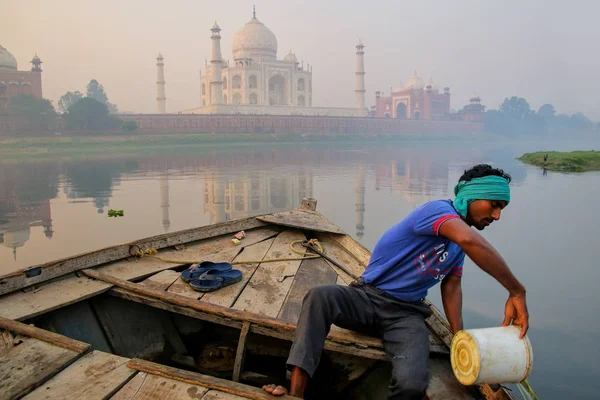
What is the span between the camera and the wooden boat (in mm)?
1594

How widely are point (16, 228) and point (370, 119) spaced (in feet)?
A: 111

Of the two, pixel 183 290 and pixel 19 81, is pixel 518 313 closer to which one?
pixel 183 290

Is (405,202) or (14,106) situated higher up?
(14,106)

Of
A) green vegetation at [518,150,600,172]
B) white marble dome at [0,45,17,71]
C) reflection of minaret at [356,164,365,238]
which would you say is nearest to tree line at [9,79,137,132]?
white marble dome at [0,45,17,71]

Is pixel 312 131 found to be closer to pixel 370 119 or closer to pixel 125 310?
pixel 370 119

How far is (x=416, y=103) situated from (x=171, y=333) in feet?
151

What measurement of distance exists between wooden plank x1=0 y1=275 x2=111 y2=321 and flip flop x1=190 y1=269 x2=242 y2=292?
17.6 inches

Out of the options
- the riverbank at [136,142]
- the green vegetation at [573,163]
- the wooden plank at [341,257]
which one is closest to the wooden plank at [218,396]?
the wooden plank at [341,257]

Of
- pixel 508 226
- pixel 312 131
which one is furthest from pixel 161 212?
pixel 312 131

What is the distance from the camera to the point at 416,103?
45.7m

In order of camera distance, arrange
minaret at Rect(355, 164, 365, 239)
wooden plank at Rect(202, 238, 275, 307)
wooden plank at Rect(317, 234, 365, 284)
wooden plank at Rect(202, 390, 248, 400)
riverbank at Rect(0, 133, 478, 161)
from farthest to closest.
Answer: riverbank at Rect(0, 133, 478, 161) → minaret at Rect(355, 164, 365, 239) → wooden plank at Rect(317, 234, 365, 284) → wooden plank at Rect(202, 238, 275, 307) → wooden plank at Rect(202, 390, 248, 400)

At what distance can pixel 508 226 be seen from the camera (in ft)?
22.4

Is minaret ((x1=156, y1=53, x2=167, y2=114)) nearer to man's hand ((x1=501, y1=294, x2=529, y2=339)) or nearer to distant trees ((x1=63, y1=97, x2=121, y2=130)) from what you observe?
distant trees ((x1=63, y1=97, x2=121, y2=130))

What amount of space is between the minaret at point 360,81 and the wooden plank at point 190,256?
39.3 metres
